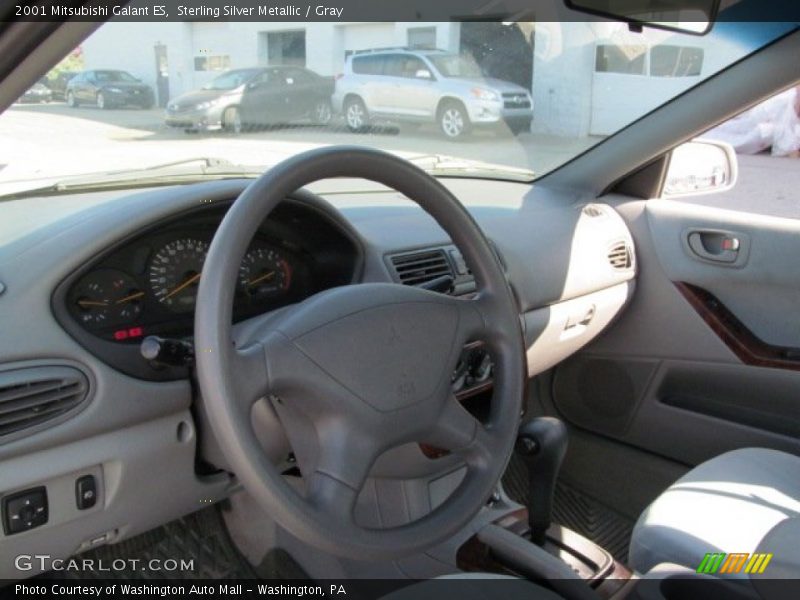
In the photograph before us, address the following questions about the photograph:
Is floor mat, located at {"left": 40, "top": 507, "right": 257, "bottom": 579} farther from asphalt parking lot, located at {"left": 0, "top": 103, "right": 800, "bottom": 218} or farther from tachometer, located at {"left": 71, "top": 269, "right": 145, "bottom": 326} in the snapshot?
asphalt parking lot, located at {"left": 0, "top": 103, "right": 800, "bottom": 218}

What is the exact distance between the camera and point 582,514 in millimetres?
3068

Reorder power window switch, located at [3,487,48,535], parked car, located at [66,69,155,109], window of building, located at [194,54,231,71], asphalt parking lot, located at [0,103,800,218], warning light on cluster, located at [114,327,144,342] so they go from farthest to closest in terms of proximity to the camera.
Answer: window of building, located at [194,54,231,71] < asphalt parking lot, located at [0,103,800,218] < parked car, located at [66,69,155,109] < warning light on cluster, located at [114,327,144,342] < power window switch, located at [3,487,48,535]

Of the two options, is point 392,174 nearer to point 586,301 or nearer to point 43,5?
point 43,5

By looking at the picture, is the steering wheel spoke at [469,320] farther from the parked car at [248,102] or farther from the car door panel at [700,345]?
the car door panel at [700,345]

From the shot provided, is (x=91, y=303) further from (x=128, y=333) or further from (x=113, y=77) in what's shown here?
(x=113, y=77)

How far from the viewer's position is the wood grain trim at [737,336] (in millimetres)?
2844

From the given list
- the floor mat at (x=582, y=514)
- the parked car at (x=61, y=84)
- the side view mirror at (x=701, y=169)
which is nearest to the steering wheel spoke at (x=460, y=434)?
the parked car at (x=61, y=84)

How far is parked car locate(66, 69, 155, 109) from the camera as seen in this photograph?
206 centimetres

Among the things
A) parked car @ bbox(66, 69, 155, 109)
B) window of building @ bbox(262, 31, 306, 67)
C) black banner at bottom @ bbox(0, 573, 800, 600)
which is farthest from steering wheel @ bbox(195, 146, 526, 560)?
window of building @ bbox(262, 31, 306, 67)

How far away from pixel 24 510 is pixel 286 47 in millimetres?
1471

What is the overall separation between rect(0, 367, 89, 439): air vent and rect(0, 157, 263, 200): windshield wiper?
0.72 metres

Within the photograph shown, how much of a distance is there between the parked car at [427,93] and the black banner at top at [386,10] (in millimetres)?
235

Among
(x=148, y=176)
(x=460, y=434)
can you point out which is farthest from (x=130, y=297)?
(x=460, y=434)

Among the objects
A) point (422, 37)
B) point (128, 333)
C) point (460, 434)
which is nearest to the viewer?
point (460, 434)
